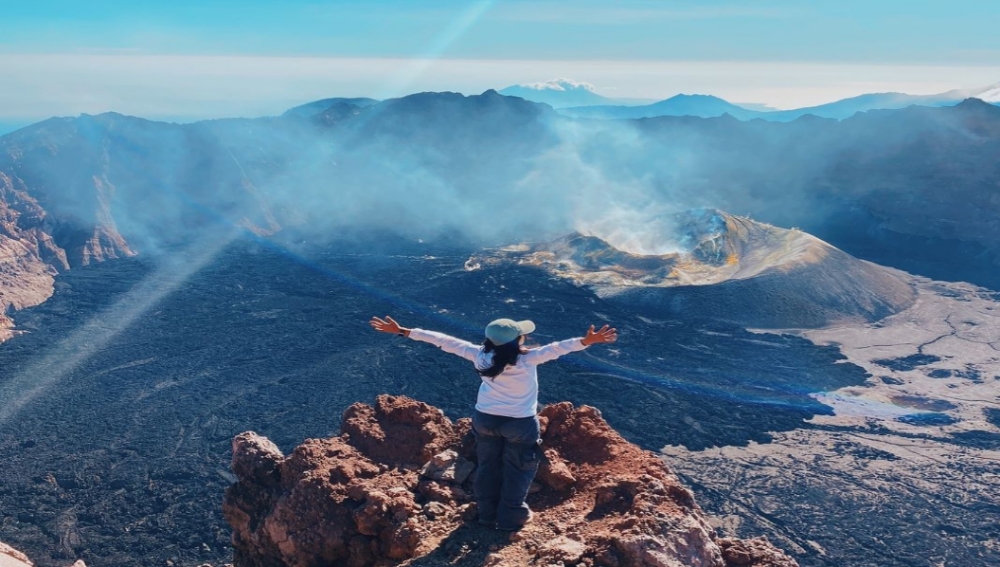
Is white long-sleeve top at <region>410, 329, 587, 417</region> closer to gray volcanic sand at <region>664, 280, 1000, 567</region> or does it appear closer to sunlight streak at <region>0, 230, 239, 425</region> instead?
gray volcanic sand at <region>664, 280, 1000, 567</region>

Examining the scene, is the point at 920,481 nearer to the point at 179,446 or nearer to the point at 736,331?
the point at 736,331

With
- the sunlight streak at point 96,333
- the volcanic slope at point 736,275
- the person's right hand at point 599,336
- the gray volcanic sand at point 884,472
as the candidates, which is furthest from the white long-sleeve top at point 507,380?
the volcanic slope at point 736,275

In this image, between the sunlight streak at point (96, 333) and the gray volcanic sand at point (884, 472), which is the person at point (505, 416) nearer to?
the gray volcanic sand at point (884, 472)

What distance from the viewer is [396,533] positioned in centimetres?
579

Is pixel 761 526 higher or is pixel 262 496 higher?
pixel 262 496

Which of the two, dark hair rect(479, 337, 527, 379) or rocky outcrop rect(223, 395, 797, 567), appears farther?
dark hair rect(479, 337, 527, 379)

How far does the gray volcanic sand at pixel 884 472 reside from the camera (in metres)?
16.6

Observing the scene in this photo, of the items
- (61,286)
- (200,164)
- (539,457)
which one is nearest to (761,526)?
(539,457)

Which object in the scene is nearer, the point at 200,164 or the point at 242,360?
the point at 242,360

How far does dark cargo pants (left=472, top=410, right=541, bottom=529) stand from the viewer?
5.65 meters

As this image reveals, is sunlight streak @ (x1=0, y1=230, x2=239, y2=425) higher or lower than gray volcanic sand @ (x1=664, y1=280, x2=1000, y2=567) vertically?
higher

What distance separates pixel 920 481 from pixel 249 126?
57559 mm

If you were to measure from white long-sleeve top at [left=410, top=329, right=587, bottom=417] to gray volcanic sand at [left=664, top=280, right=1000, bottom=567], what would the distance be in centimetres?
1284

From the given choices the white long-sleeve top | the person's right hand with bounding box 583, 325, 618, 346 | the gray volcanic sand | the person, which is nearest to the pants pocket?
the person
